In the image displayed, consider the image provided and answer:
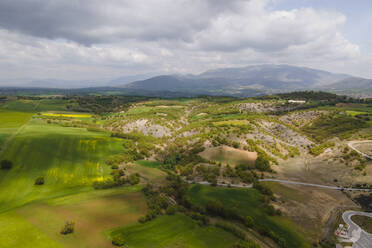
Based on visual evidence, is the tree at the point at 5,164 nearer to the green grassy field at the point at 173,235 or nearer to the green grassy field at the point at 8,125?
the green grassy field at the point at 8,125

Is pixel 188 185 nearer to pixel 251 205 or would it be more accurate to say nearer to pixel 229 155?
pixel 251 205

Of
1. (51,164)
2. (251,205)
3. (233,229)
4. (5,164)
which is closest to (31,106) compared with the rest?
(5,164)

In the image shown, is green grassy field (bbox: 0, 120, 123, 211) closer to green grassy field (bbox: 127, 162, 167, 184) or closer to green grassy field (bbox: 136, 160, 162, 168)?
green grassy field (bbox: 127, 162, 167, 184)

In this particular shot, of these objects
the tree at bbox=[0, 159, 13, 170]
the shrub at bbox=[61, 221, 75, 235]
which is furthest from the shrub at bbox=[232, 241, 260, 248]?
the tree at bbox=[0, 159, 13, 170]

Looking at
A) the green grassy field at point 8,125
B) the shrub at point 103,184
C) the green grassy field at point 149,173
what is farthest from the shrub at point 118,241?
the green grassy field at point 8,125

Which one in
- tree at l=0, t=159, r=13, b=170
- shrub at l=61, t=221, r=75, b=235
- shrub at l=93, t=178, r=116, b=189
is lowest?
shrub at l=93, t=178, r=116, b=189

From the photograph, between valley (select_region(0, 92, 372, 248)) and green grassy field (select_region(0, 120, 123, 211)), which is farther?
green grassy field (select_region(0, 120, 123, 211))
